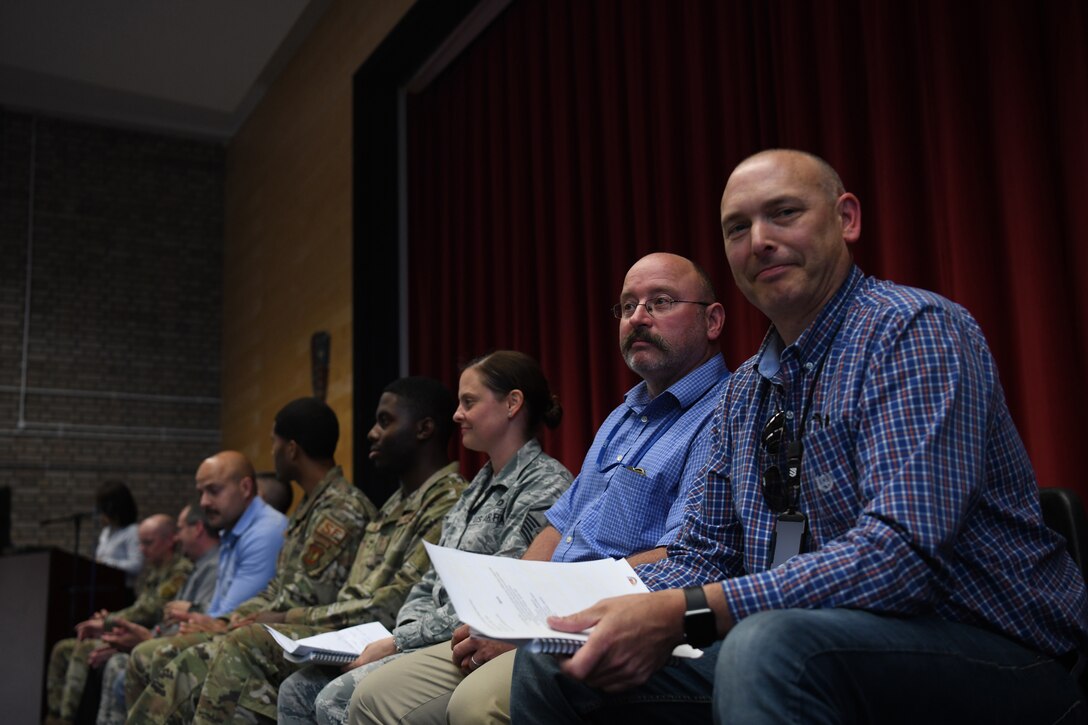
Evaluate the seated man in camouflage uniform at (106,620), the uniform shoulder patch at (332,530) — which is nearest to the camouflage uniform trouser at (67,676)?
the seated man in camouflage uniform at (106,620)

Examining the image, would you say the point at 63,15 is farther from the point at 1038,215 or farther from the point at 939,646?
the point at 939,646

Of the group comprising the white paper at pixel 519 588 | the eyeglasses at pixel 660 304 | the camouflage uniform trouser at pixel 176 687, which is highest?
the eyeglasses at pixel 660 304

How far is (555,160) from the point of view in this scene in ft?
16.4

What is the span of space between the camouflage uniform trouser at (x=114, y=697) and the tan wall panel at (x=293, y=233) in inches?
79.4

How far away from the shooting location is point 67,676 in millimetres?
5230

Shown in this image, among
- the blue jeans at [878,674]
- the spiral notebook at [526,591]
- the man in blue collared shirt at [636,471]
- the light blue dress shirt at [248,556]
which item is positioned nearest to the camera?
the blue jeans at [878,674]

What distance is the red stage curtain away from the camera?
2684mm

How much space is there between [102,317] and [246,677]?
660 cm

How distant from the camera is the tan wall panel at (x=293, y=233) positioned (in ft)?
21.3

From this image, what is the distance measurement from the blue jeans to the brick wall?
8.36 metres

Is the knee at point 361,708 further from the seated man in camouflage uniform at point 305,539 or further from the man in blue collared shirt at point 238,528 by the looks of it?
the man in blue collared shirt at point 238,528

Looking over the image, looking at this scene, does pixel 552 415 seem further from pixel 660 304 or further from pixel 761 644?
pixel 761 644

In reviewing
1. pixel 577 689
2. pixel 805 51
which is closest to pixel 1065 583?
pixel 577 689

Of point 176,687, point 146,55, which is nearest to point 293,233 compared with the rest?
point 146,55
